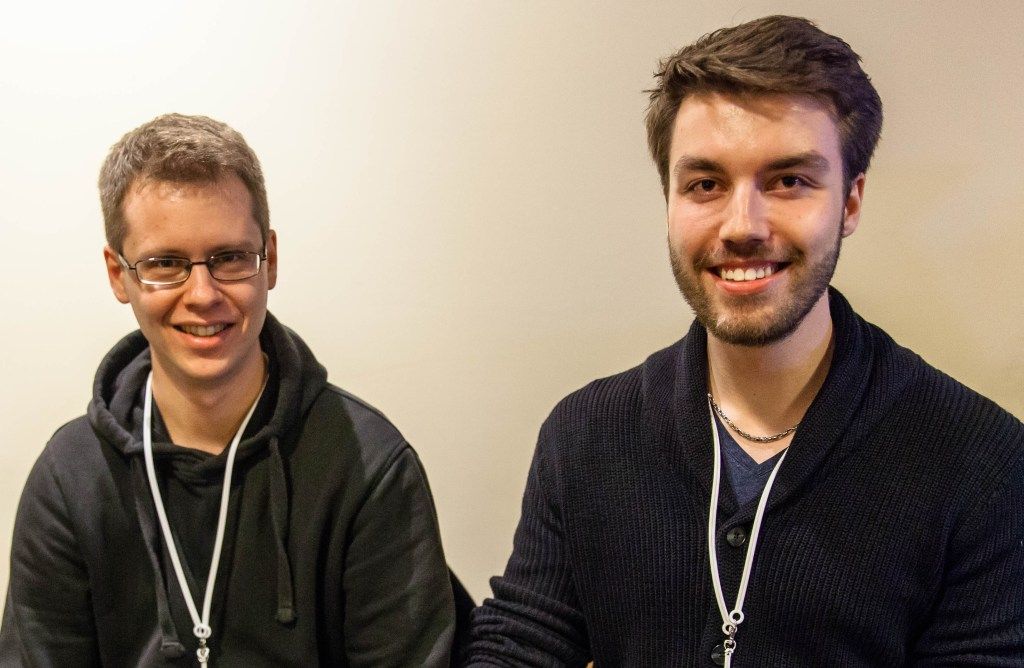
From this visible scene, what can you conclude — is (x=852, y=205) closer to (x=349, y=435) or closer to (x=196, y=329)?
(x=349, y=435)

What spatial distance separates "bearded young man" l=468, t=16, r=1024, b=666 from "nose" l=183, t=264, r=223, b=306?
61 cm

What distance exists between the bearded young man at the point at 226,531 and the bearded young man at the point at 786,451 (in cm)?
23

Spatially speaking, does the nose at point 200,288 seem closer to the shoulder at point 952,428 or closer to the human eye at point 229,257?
the human eye at point 229,257

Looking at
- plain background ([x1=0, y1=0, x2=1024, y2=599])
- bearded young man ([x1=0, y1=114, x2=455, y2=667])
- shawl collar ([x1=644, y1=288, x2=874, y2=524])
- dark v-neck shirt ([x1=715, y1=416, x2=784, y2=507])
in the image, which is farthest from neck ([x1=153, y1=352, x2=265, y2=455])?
dark v-neck shirt ([x1=715, y1=416, x2=784, y2=507])

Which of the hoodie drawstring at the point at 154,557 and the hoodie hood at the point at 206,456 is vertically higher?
the hoodie hood at the point at 206,456

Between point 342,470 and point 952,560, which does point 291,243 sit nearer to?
point 342,470

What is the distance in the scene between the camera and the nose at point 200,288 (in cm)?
131

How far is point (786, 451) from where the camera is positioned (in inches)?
50.9

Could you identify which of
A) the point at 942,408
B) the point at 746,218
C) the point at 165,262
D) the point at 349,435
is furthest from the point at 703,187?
the point at 165,262

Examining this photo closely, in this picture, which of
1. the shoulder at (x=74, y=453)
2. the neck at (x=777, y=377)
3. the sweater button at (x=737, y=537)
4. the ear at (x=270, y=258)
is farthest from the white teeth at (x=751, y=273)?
the shoulder at (x=74, y=453)

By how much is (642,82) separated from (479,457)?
80cm

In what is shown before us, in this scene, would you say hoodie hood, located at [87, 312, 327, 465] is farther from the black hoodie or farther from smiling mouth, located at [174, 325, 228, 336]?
smiling mouth, located at [174, 325, 228, 336]

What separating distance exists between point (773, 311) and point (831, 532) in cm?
31

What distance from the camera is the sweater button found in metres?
1.29
